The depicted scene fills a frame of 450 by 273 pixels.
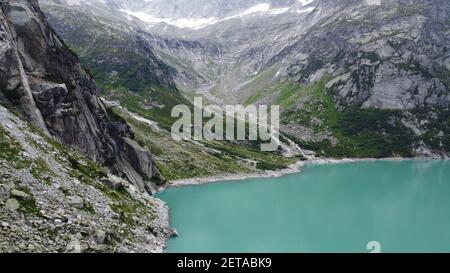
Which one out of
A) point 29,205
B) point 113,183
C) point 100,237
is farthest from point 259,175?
point 29,205

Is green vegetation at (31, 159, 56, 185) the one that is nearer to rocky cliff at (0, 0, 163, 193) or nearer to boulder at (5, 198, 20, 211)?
boulder at (5, 198, 20, 211)

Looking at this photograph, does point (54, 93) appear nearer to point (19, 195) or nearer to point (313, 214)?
point (19, 195)

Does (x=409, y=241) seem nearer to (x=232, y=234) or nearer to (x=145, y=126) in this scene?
(x=232, y=234)

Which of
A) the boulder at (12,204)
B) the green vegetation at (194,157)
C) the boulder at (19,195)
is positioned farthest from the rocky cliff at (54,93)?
the boulder at (12,204)

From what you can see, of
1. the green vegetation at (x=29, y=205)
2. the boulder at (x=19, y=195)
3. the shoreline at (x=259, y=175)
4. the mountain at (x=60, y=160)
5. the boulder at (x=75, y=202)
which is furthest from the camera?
the shoreline at (x=259, y=175)

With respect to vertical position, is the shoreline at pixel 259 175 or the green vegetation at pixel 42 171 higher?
the green vegetation at pixel 42 171

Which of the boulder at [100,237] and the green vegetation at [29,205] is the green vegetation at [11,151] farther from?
the boulder at [100,237]

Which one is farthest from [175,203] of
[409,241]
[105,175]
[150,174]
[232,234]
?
[409,241]
